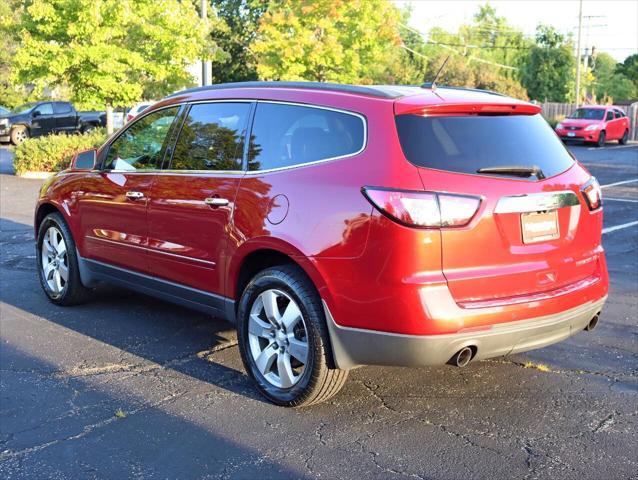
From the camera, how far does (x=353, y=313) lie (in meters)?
3.73

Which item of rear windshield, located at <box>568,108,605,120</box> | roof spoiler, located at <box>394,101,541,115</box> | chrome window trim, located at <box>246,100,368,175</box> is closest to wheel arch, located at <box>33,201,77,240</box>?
chrome window trim, located at <box>246,100,368,175</box>

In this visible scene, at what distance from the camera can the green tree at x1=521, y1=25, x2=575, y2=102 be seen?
2259 inches

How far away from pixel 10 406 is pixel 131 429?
2.76 feet

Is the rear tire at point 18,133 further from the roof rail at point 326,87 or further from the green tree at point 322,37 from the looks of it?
the roof rail at point 326,87

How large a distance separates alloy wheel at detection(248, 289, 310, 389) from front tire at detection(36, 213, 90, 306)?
2.45m

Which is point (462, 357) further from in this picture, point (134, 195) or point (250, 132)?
point (134, 195)

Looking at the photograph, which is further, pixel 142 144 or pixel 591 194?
pixel 142 144

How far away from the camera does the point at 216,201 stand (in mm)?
4504

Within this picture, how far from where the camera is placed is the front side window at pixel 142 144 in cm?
527

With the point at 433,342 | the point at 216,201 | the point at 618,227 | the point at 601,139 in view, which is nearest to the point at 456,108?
the point at 433,342

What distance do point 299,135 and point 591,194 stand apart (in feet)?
5.83

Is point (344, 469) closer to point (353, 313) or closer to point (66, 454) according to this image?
point (353, 313)

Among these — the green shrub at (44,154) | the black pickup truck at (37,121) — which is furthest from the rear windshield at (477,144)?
the black pickup truck at (37,121)

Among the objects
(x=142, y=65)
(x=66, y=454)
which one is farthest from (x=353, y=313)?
(x=142, y=65)
